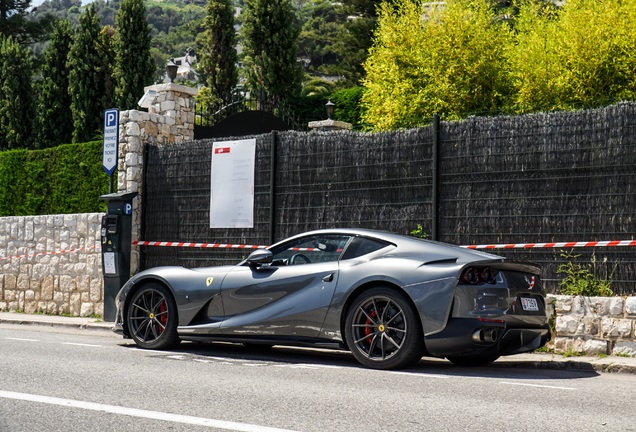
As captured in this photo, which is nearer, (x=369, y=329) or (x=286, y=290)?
(x=369, y=329)

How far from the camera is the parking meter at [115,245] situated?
13727 mm

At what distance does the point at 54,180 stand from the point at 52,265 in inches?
116

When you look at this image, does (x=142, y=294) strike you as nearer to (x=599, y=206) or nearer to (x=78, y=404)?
(x=78, y=404)

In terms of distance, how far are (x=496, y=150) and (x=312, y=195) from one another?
3.05 m

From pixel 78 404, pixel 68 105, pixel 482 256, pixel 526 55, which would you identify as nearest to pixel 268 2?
pixel 68 105

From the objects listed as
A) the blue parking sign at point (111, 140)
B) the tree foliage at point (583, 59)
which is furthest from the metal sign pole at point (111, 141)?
the tree foliage at point (583, 59)

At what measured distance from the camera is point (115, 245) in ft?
45.5

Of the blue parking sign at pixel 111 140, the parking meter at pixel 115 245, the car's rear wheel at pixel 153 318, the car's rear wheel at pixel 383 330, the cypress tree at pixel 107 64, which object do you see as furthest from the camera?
the cypress tree at pixel 107 64

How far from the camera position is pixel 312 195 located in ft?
41.1

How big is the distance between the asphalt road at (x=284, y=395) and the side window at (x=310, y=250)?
109 cm

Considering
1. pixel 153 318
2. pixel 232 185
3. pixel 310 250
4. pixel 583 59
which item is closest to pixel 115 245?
pixel 232 185

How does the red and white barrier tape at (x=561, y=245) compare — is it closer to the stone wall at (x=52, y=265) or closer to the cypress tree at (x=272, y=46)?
the stone wall at (x=52, y=265)

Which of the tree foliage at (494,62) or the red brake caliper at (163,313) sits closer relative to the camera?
the red brake caliper at (163,313)

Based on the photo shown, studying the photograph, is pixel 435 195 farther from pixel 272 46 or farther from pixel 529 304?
pixel 272 46
